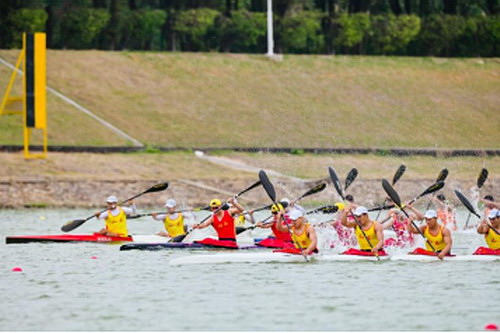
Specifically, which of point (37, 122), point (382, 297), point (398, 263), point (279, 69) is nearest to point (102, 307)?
point (382, 297)

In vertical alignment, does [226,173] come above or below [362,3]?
below

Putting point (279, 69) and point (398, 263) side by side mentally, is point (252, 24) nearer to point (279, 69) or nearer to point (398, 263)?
point (279, 69)

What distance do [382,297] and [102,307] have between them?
451 centimetres

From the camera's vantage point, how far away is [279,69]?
65688 millimetres

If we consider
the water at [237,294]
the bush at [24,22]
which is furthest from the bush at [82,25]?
the water at [237,294]

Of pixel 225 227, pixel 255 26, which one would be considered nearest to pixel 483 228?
pixel 225 227

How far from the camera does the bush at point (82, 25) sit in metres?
65.7

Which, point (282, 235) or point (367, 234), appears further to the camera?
point (282, 235)

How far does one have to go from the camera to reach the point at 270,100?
60.9 metres

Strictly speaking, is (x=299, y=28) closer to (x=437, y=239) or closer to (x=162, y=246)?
(x=162, y=246)

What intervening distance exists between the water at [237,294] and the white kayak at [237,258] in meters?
0.14

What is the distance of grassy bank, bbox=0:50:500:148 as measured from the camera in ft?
181

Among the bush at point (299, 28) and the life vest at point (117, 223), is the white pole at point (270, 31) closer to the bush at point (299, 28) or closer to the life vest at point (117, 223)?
the bush at point (299, 28)

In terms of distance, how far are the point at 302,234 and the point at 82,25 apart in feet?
139
